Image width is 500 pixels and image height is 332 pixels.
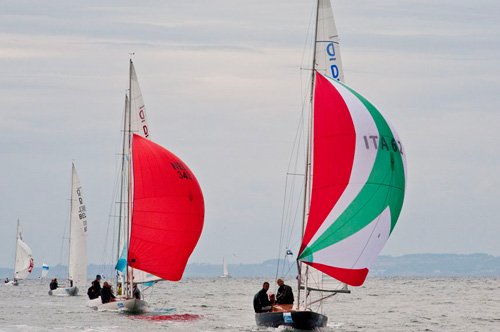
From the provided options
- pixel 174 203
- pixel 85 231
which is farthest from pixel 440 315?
pixel 85 231

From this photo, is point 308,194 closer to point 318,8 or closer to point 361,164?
point 361,164

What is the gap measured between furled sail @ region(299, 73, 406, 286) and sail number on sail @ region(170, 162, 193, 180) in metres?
9.78

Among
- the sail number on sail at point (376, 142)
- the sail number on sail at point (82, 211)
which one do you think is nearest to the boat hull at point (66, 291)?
the sail number on sail at point (82, 211)

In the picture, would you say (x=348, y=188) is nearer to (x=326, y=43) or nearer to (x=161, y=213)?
(x=326, y=43)

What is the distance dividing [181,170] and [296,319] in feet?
34.0

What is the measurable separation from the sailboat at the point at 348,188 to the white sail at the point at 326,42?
3024 millimetres

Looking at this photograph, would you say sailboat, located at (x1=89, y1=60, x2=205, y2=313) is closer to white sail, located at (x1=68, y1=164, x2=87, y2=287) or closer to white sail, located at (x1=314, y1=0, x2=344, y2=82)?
white sail, located at (x1=314, y1=0, x2=344, y2=82)

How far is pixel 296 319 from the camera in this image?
22125mm

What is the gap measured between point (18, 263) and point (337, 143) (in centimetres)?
7446

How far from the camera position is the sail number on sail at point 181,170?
31.1 m

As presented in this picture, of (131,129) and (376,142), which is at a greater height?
(131,129)

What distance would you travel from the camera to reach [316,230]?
861 inches

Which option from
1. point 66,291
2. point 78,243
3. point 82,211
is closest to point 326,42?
point 66,291

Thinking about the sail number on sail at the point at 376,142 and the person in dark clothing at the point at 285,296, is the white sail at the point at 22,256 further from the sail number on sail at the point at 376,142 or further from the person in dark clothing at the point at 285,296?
the sail number on sail at the point at 376,142
